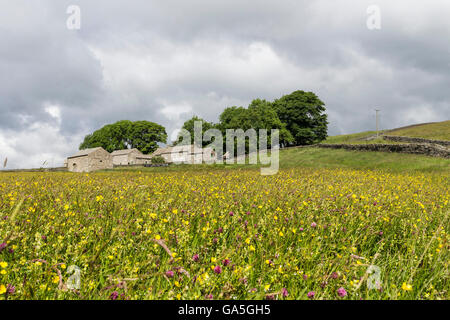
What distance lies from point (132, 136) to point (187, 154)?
21.1m

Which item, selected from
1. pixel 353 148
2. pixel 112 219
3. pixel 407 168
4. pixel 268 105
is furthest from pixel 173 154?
pixel 112 219

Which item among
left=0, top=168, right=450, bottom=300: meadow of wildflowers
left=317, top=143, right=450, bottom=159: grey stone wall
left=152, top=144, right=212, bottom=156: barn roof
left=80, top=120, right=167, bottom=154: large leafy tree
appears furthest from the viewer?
left=80, top=120, right=167, bottom=154: large leafy tree

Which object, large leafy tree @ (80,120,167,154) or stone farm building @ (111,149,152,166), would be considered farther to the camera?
large leafy tree @ (80,120,167,154)

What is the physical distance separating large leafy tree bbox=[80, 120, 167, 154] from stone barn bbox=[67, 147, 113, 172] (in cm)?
1749

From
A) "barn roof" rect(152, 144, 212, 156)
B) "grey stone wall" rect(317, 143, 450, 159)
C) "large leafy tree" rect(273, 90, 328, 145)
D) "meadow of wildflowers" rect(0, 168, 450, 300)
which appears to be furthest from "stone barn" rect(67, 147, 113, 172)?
"meadow of wildflowers" rect(0, 168, 450, 300)

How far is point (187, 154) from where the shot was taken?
7825 cm

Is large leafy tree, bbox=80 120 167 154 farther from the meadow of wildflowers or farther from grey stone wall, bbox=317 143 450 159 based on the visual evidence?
the meadow of wildflowers

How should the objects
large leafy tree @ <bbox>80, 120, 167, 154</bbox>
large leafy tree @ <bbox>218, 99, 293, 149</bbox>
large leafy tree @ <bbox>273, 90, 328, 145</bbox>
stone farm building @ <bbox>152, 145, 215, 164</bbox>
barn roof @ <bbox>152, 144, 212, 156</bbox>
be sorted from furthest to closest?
large leafy tree @ <bbox>80, 120, 167, 154</bbox>, barn roof @ <bbox>152, 144, 212, 156</bbox>, stone farm building @ <bbox>152, 145, 215, 164</bbox>, large leafy tree @ <bbox>273, 90, 328, 145</bbox>, large leafy tree @ <bbox>218, 99, 293, 149</bbox>

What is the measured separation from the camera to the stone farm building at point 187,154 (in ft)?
251

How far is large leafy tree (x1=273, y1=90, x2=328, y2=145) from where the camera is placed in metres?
58.4

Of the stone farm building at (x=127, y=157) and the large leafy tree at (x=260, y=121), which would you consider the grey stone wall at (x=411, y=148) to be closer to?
the large leafy tree at (x=260, y=121)

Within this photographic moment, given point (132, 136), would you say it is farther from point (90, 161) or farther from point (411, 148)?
point (411, 148)

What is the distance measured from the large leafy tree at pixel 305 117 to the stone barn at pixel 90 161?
147 ft
